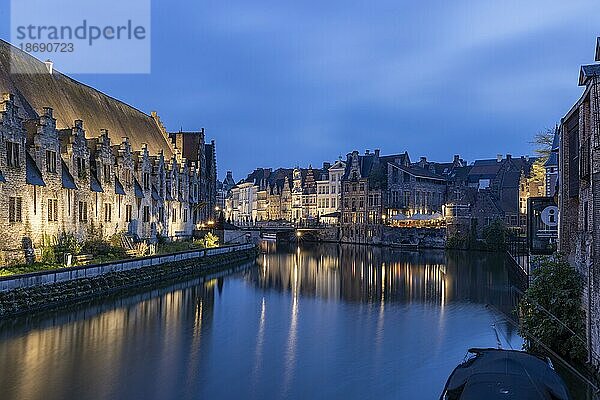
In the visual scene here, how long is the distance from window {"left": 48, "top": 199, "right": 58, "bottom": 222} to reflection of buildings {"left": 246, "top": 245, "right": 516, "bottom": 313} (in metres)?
13.5

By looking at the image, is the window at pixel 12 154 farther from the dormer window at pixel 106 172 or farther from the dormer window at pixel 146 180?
the dormer window at pixel 146 180

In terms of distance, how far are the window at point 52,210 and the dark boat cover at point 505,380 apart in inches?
983

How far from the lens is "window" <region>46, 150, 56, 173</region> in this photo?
3080 centimetres

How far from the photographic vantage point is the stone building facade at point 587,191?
14938 millimetres

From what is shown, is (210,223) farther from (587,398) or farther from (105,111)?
(587,398)

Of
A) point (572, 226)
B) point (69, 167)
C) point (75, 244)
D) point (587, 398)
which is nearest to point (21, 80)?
point (69, 167)

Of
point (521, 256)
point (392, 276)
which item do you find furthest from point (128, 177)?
point (521, 256)

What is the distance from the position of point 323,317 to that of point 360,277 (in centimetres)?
1604

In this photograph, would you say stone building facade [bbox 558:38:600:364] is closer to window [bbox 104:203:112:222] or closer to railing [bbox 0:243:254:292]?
railing [bbox 0:243:254:292]

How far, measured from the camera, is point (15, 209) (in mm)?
27906

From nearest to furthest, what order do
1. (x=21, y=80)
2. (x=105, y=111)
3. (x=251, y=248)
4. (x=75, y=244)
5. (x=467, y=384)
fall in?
(x=467, y=384) < (x=75, y=244) < (x=21, y=80) < (x=105, y=111) < (x=251, y=248)

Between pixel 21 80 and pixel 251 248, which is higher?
pixel 21 80

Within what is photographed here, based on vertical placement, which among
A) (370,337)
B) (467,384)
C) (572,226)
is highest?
(572,226)

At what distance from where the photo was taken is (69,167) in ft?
110
